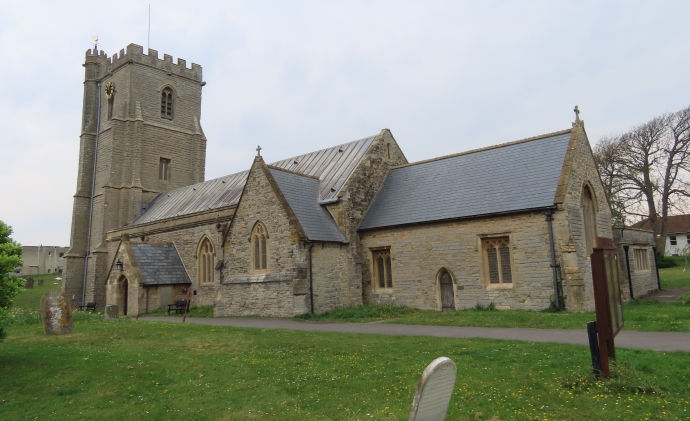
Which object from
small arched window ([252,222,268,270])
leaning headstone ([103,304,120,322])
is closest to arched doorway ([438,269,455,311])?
small arched window ([252,222,268,270])

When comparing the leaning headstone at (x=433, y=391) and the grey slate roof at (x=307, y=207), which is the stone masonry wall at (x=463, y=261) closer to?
the grey slate roof at (x=307, y=207)

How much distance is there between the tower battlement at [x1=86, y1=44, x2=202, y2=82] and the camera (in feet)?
133

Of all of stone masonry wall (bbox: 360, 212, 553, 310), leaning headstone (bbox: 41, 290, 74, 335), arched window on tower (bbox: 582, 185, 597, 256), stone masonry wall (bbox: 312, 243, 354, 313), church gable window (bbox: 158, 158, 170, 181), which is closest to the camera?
leaning headstone (bbox: 41, 290, 74, 335)

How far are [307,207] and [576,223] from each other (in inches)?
463

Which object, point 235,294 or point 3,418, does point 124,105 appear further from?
point 3,418

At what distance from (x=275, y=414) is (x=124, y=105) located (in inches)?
1578

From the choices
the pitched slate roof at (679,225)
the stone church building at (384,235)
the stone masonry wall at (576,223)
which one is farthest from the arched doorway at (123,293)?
the pitched slate roof at (679,225)

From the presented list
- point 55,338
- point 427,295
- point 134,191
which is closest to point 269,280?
point 427,295

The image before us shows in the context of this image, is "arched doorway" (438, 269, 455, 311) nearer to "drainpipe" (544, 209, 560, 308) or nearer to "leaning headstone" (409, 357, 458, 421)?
"drainpipe" (544, 209, 560, 308)

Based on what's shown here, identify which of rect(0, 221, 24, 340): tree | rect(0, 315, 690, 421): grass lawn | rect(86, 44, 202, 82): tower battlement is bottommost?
rect(0, 315, 690, 421): grass lawn

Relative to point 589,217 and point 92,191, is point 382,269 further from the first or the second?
point 92,191

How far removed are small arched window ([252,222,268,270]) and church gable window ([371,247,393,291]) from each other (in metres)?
5.26

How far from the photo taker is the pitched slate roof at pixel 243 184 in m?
24.6

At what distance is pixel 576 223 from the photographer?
Result: 60.5ft
